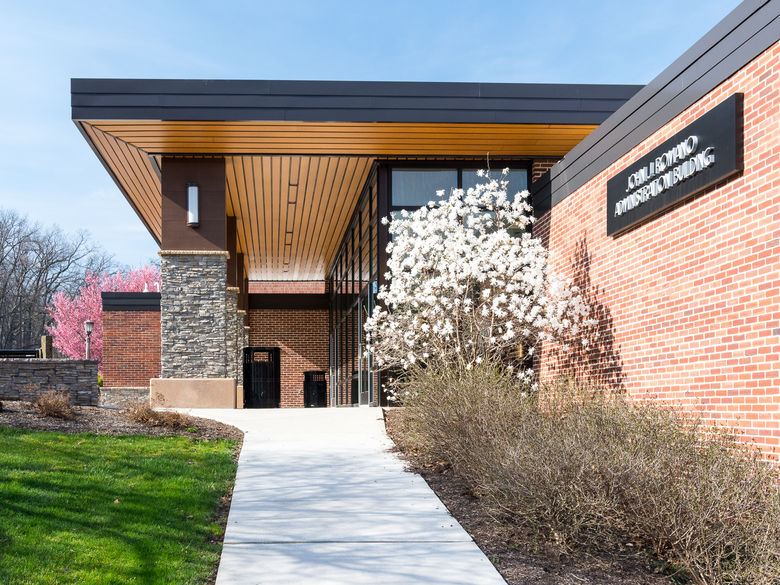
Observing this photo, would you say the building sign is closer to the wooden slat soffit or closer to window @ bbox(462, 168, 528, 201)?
the wooden slat soffit

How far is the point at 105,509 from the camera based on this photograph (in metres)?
6.33

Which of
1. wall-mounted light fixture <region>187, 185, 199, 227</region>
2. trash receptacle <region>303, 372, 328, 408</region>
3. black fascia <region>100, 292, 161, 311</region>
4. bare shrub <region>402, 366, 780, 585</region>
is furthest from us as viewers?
black fascia <region>100, 292, 161, 311</region>

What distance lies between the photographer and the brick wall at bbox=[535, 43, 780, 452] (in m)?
6.93

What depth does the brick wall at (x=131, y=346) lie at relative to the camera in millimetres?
25734

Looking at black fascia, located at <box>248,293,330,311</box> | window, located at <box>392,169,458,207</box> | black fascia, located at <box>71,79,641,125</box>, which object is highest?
black fascia, located at <box>71,79,641,125</box>

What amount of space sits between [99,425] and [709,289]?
8066 mm

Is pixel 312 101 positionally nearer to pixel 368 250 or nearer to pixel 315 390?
pixel 368 250

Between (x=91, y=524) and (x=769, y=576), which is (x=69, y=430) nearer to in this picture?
(x=91, y=524)

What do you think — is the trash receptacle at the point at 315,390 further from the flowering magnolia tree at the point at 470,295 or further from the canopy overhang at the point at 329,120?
the flowering magnolia tree at the point at 470,295

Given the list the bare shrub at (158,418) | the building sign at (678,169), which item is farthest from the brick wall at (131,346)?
the building sign at (678,169)

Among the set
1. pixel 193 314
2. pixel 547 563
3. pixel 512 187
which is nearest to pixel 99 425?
pixel 193 314

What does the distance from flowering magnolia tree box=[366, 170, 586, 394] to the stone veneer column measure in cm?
419

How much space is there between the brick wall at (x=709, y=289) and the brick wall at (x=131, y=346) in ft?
59.5

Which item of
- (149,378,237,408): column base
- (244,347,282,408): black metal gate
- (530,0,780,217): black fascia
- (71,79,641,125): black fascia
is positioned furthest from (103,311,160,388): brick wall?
(530,0,780,217): black fascia
